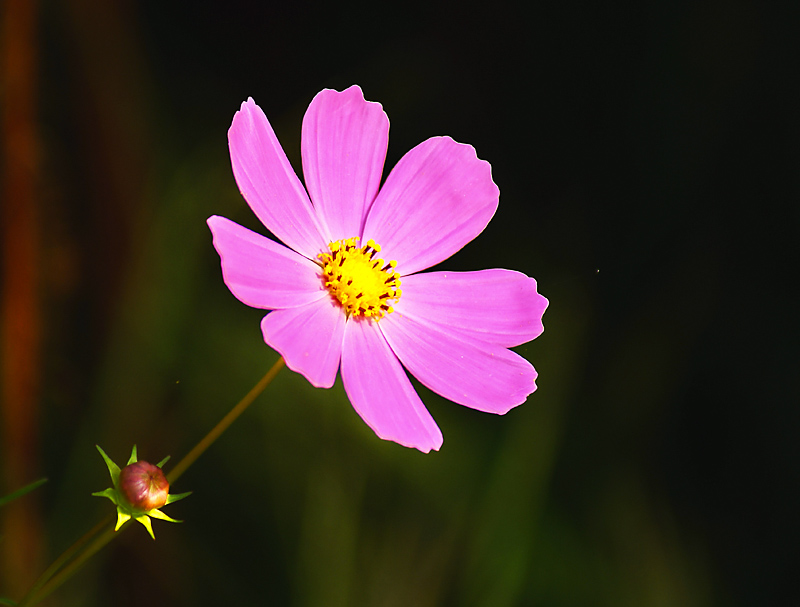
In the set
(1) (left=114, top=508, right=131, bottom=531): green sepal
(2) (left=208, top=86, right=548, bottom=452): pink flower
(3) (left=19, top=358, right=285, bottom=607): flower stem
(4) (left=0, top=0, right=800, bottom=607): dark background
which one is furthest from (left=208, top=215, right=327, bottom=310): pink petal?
(4) (left=0, top=0, right=800, bottom=607): dark background

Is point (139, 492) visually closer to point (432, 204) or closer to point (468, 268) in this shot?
point (432, 204)

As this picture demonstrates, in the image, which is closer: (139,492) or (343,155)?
(139,492)

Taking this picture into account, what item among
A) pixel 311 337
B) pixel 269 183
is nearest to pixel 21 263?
pixel 269 183

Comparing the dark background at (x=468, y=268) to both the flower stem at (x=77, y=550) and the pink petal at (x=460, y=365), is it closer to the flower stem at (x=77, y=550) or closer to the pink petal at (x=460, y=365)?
the pink petal at (x=460, y=365)

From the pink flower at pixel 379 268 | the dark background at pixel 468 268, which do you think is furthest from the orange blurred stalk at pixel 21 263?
the pink flower at pixel 379 268

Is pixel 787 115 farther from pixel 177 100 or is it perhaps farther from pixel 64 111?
pixel 64 111

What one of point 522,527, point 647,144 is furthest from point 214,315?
point 647,144

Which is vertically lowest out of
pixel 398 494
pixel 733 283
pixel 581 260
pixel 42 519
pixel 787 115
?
pixel 42 519
